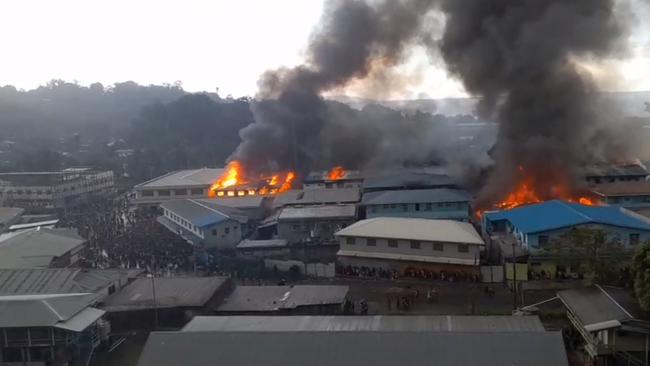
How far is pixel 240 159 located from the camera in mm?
34531

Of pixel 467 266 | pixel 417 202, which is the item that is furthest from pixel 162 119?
pixel 467 266

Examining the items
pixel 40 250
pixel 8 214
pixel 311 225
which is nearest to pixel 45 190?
pixel 8 214

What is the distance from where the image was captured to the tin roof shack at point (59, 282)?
14.7 m

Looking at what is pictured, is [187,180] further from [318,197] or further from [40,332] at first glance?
[40,332]

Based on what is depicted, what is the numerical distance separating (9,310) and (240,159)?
22.5m

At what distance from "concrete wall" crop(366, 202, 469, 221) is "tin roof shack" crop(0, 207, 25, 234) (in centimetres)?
1573

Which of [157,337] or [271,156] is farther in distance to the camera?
[271,156]

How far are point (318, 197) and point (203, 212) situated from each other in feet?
16.0

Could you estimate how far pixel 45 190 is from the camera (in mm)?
36031

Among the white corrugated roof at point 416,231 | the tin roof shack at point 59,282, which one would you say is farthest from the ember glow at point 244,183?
the tin roof shack at point 59,282

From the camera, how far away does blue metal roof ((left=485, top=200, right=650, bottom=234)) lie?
736 inches

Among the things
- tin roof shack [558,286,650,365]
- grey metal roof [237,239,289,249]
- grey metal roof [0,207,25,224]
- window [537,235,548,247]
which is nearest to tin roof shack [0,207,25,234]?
grey metal roof [0,207,25,224]

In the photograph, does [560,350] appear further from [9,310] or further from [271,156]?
[271,156]

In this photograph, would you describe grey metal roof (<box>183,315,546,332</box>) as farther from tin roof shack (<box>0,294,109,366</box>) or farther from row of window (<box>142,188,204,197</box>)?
row of window (<box>142,188,204,197</box>)
